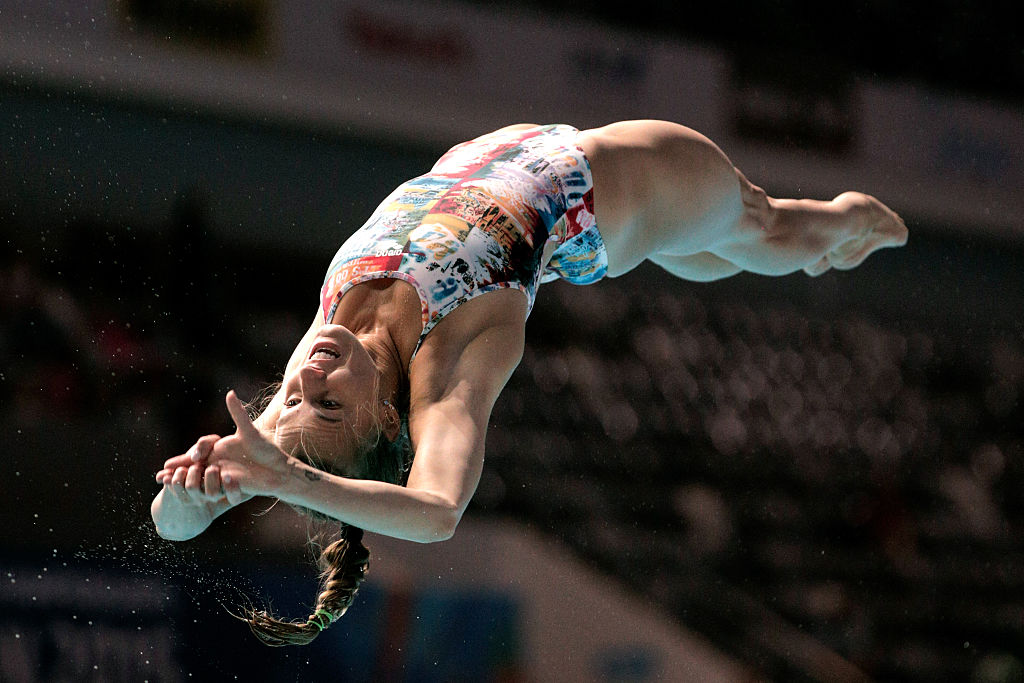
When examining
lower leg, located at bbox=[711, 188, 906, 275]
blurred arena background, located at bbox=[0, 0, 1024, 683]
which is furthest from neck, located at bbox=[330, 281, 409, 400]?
blurred arena background, located at bbox=[0, 0, 1024, 683]

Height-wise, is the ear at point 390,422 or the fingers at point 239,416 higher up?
the fingers at point 239,416

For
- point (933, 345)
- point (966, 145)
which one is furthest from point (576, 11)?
point (933, 345)

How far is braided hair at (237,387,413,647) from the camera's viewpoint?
57.7 inches

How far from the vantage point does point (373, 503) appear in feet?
→ 4.04

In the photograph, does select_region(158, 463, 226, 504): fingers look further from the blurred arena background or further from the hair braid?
the blurred arena background

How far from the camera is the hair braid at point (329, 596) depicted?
146cm

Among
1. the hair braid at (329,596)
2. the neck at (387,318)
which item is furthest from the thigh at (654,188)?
the hair braid at (329,596)

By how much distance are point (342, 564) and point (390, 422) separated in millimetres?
214

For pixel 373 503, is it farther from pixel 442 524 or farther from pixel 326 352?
pixel 326 352

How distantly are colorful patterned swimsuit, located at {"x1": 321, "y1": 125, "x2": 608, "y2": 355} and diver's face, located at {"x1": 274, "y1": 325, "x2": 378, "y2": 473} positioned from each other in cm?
16

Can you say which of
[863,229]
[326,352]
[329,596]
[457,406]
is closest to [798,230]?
[863,229]

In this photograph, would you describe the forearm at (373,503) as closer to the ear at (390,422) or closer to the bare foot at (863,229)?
the ear at (390,422)

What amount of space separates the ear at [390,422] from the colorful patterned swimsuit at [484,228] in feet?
0.42

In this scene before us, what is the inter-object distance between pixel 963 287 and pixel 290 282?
318cm
